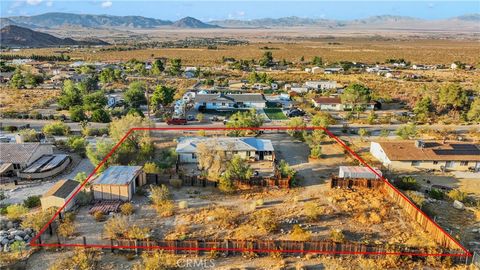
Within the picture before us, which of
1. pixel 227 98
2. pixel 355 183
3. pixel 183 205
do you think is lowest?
pixel 183 205

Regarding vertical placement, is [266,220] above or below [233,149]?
below

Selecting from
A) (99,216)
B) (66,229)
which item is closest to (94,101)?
Result: (99,216)

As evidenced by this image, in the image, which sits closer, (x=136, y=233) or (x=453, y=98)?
(x=136, y=233)

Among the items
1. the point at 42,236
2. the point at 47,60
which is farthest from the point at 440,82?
the point at 47,60

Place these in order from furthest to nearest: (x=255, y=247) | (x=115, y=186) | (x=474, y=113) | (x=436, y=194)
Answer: (x=474, y=113) → (x=436, y=194) → (x=115, y=186) → (x=255, y=247)

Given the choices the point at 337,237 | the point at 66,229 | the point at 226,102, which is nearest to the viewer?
the point at 337,237

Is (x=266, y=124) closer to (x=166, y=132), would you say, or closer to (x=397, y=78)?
(x=166, y=132)

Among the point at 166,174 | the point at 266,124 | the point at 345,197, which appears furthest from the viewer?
the point at 266,124

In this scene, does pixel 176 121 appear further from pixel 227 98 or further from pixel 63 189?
pixel 63 189
